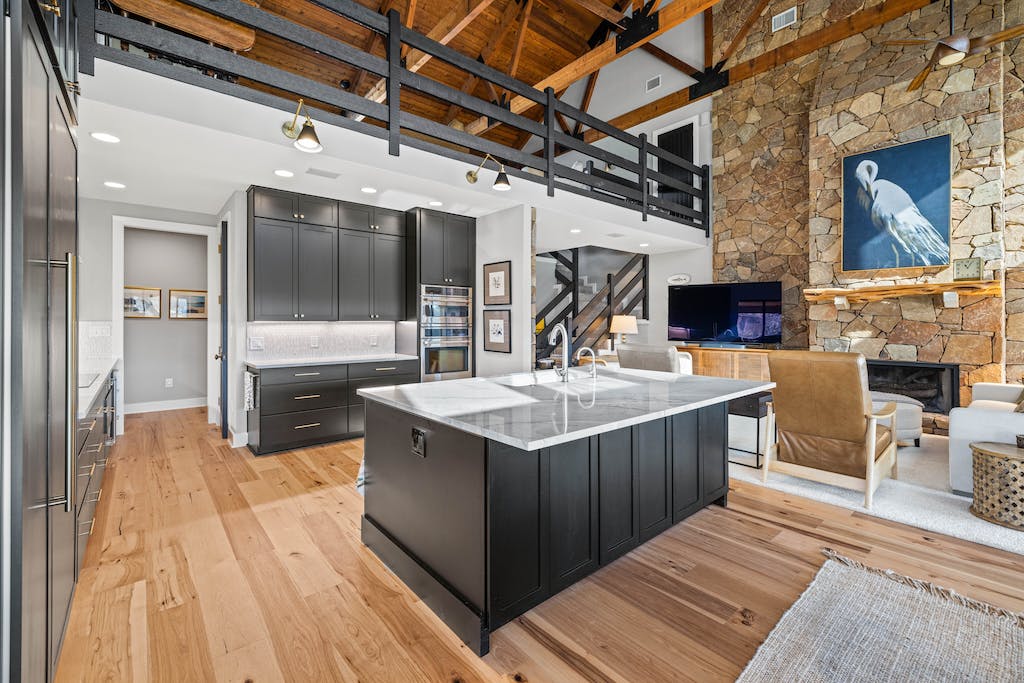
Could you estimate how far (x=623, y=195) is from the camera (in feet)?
17.7

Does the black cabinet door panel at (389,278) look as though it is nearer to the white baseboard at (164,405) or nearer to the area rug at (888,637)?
the white baseboard at (164,405)

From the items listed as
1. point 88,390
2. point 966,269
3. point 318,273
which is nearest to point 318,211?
point 318,273

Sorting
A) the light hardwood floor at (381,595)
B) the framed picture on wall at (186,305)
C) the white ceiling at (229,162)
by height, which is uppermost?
the white ceiling at (229,162)

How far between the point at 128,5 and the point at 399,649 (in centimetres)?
368

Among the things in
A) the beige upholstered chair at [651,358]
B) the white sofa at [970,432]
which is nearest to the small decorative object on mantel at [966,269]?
the white sofa at [970,432]

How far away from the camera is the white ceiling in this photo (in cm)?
268

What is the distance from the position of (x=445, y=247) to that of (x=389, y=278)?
2.43 ft

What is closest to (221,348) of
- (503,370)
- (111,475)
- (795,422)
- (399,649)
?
(111,475)

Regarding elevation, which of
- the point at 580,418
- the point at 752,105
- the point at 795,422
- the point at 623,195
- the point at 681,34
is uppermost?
the point at 681,34

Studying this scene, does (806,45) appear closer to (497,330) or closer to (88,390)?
(497,330)

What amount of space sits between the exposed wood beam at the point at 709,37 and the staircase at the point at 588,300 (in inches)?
121

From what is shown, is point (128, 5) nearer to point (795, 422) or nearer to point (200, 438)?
point (200, 438)

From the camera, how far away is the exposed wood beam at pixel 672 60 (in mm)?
7191

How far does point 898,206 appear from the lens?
17.2 ft
